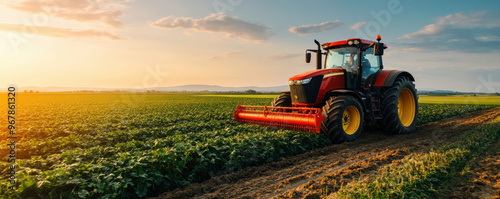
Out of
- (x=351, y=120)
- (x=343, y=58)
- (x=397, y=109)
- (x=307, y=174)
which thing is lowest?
(x=307, y=174)

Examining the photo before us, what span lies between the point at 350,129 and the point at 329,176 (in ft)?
13.7

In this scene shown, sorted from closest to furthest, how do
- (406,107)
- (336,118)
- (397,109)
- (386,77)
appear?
(336,118)
(397,109)
(386,77)
(406,107)

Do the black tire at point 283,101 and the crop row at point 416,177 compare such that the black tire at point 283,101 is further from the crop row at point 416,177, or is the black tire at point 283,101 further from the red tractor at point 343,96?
the crop row at point 416,177

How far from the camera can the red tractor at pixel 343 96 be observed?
8.57 m

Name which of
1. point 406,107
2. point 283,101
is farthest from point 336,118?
point 406,107

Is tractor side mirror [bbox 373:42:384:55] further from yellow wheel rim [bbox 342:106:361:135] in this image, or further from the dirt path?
the dirt path

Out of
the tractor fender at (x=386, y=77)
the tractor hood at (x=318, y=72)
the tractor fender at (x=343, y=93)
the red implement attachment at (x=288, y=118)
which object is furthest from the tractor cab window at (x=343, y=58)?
the red implement attachment at (x=288, y=118)

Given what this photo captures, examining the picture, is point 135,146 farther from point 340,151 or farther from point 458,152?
point 458,152

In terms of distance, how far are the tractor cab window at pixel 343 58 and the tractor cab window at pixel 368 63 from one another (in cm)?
31

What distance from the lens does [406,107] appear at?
11703 mm

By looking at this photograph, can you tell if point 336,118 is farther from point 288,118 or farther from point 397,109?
point 397,109

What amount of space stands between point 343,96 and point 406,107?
4.63 m

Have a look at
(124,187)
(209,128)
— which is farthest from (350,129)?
(124,187)

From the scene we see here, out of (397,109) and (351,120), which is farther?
(397,109)
